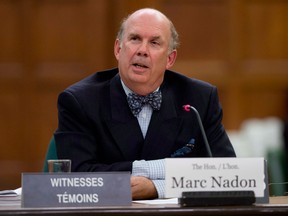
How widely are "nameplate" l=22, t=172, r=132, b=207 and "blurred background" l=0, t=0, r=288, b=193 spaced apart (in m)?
4.58

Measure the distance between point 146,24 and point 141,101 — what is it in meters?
0.35

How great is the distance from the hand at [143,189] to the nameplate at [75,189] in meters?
0.48

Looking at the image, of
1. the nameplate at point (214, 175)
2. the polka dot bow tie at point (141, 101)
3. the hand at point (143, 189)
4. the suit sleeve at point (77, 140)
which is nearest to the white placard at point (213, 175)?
the nameplate at point (214, 175)

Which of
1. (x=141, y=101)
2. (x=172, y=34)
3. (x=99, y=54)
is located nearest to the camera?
(x=141, y=101)

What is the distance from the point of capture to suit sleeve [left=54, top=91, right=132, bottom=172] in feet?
12.1

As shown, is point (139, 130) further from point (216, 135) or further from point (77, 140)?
point (216, 135)

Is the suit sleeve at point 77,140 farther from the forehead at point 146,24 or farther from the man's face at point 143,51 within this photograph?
the forehead at point 146,24

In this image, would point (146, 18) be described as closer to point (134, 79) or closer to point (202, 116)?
point (134, 79)

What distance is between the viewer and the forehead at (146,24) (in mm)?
3805

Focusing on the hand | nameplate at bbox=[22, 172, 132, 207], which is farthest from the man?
nameplate at bbox=[22, 172, 132, 207]

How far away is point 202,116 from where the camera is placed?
393 centimetres

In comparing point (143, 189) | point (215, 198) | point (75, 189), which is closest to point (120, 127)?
point (143, 189)

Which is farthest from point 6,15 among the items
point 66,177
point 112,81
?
point 66,177

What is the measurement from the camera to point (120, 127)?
3.79 meters
